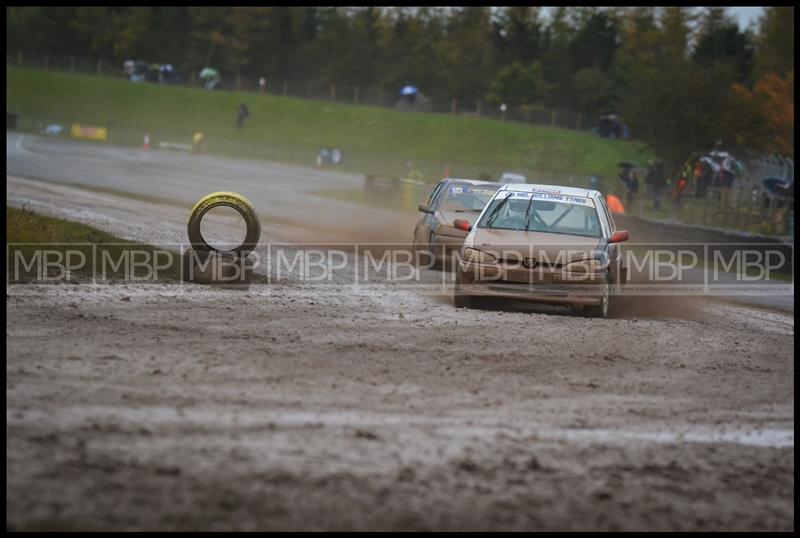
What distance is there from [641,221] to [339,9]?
8803 cm

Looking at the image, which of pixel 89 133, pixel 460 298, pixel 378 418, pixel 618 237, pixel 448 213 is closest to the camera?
pixel 378 418

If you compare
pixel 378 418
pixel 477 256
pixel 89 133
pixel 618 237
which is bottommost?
pixel 378 418

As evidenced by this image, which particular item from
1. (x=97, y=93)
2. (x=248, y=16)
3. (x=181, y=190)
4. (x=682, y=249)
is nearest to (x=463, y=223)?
(x=682, y=249)

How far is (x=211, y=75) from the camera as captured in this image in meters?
87.6

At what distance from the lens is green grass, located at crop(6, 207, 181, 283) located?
13.5 metres

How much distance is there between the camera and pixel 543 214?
45.1ft

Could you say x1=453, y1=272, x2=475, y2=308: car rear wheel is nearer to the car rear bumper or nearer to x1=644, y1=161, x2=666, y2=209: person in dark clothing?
the car rear bumper

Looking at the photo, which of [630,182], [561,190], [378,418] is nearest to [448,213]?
[561,190]

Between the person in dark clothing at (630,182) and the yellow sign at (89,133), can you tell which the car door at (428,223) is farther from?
the yellow sign at (89,133)

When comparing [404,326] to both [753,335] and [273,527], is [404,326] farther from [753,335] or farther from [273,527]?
[273,527]

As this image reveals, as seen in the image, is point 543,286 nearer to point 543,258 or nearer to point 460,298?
point 543,258

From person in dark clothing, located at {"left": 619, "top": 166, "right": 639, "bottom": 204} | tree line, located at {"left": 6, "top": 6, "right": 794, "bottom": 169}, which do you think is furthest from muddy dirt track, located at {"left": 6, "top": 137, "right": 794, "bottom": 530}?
tree line, located at {"left": 6, "top": 6, "right": 794, "bottom": 169}

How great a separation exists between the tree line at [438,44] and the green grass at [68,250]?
37721mm

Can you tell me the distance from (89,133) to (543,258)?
55420 mm
